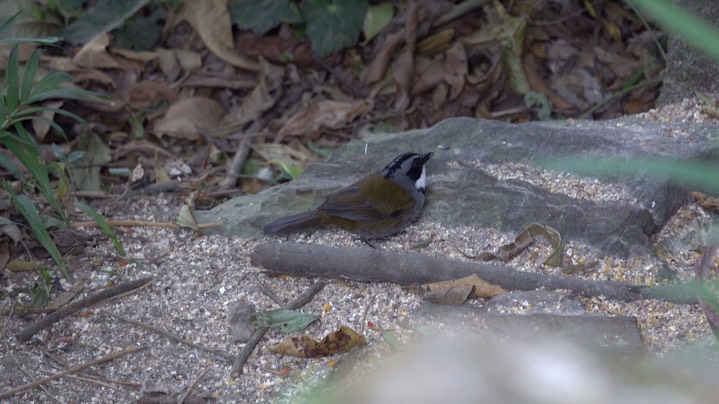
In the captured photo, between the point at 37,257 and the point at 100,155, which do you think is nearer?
the point at 37,257

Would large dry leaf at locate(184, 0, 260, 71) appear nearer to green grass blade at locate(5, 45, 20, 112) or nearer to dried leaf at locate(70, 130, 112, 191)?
dried leaf at locate(70, 130, 112, 191)

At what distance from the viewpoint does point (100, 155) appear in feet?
19.3

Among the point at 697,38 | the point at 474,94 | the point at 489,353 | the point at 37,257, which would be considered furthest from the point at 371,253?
the point at 474,94

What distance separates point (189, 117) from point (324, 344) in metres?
3.73

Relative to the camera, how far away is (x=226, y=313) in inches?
138

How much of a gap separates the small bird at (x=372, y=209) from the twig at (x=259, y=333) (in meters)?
0.47

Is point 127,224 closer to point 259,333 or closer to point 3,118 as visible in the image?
point 3,118

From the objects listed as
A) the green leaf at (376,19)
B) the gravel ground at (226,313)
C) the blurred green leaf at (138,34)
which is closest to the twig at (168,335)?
the gravel ground at (226,313)

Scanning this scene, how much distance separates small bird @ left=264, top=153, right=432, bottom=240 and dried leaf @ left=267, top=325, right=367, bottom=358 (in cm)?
92

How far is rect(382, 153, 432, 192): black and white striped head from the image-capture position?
4.10m

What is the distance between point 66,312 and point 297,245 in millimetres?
1038

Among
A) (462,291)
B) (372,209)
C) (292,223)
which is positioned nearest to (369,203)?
(372,209)

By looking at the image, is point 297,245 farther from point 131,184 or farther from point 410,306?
point 131,184

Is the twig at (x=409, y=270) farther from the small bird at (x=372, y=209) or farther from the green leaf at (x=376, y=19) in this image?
the green leaf at (x=376, y=19)
